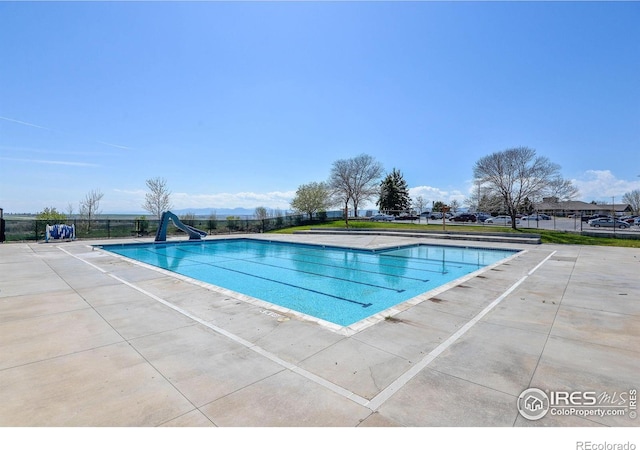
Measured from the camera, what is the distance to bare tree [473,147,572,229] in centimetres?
2216

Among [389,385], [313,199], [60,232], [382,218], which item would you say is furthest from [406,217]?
[389,385]

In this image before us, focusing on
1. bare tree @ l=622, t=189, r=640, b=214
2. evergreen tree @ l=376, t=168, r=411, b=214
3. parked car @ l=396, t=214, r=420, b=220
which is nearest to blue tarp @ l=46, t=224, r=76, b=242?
parked car @ l=396, t=214, r=420, b=220

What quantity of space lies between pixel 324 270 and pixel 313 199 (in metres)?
31.9

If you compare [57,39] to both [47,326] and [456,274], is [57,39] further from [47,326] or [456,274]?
Result: [456,274]

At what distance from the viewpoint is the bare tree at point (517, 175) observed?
2216 cm

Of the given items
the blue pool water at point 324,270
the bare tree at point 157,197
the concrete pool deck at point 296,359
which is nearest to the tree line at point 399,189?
the bare tree at point 157,197

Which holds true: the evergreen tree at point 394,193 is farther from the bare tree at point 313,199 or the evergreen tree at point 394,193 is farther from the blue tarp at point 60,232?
the blue tarp at point 60,232

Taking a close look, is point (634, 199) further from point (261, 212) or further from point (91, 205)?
point (91, 205)

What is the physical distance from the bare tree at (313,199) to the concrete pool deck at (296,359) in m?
36.2

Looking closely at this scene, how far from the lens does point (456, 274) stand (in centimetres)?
1005

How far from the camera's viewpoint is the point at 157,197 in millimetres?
33531

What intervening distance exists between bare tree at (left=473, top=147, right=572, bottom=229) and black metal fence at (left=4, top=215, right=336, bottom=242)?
62.3ft

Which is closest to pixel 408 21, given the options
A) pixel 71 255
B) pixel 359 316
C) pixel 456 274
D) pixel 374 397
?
pixel 456 274

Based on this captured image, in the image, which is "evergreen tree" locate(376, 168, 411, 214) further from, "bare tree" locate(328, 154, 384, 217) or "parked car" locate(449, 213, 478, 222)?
"parked car" locate(449, 213, 478, 222)
